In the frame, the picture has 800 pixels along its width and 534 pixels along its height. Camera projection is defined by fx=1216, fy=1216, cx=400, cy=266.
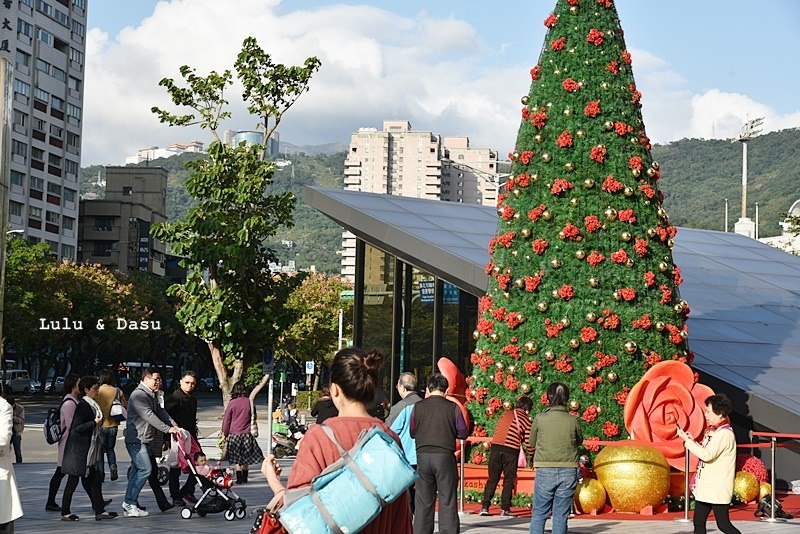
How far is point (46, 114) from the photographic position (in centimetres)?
9188

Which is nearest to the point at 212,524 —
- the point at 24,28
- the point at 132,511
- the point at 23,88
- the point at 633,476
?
the point at 132,511

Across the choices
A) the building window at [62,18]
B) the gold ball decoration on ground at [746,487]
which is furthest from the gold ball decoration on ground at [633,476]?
the building window at [62,18]

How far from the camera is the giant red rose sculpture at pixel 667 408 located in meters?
14.5

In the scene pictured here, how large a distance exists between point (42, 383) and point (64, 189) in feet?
77.3

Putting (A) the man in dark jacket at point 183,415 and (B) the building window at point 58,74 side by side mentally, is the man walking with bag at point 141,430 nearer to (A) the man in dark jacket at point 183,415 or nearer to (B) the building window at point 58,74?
(A) the man in dark jacket at point 183,415

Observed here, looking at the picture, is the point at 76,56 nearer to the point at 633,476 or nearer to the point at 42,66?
the point at 42,66

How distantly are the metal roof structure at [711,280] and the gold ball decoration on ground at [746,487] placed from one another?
4.74ft

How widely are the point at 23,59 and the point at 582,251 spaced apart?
8110cm

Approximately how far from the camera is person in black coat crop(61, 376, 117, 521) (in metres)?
13.4

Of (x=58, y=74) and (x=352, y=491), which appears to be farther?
(x=58, y=74)

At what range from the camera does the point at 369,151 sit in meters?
185

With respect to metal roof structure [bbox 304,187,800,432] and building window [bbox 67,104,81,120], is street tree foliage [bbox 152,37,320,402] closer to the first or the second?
metal roof structure [bbox 304,187,800,432]

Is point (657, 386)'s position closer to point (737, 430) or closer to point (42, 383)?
point (737, 430)

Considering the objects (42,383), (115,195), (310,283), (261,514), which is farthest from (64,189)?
(261,514)
